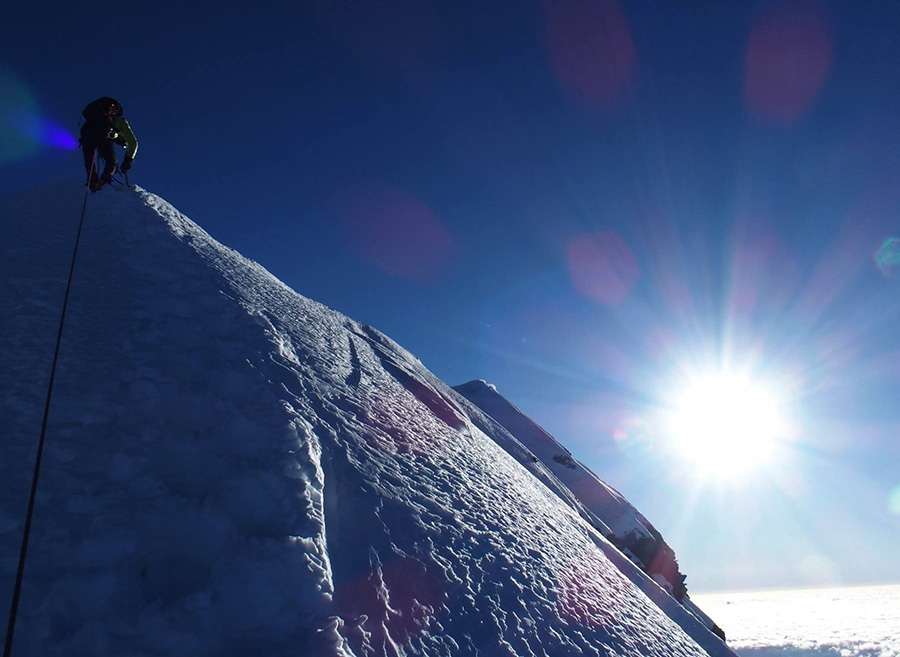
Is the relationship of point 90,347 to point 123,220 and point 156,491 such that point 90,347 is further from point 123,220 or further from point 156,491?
point 123,220

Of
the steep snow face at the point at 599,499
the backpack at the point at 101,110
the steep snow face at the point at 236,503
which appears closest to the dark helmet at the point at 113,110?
the backpack at the point at 101,110

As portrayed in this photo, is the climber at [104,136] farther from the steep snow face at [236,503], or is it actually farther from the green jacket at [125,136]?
the steep snow face at [236,503]

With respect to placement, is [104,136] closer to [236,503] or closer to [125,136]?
[125,136]

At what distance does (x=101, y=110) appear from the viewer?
12.2 meters

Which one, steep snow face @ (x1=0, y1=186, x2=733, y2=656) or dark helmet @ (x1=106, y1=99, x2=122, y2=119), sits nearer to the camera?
steep snow face @ (x1=0, y1=186, x2=733, y2=656)

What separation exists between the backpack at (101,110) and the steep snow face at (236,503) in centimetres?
342

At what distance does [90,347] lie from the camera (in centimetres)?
704

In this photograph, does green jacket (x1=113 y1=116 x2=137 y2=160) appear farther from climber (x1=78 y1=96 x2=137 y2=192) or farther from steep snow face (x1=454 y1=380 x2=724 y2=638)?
steep snow face (x1=454 y1=380 x2=724 y2=638)

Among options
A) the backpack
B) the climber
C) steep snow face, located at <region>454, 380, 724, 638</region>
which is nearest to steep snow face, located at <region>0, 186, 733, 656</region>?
the climber

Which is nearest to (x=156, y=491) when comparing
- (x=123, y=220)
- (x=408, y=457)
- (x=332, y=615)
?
(x=332, y=615)

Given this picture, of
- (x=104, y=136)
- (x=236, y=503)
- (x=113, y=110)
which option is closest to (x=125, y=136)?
(x=104, y=136)

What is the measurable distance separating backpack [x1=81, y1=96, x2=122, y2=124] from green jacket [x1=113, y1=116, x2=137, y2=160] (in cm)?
23

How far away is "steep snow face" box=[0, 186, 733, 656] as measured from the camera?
4199 millimetres

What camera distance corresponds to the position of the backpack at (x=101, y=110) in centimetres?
1220
